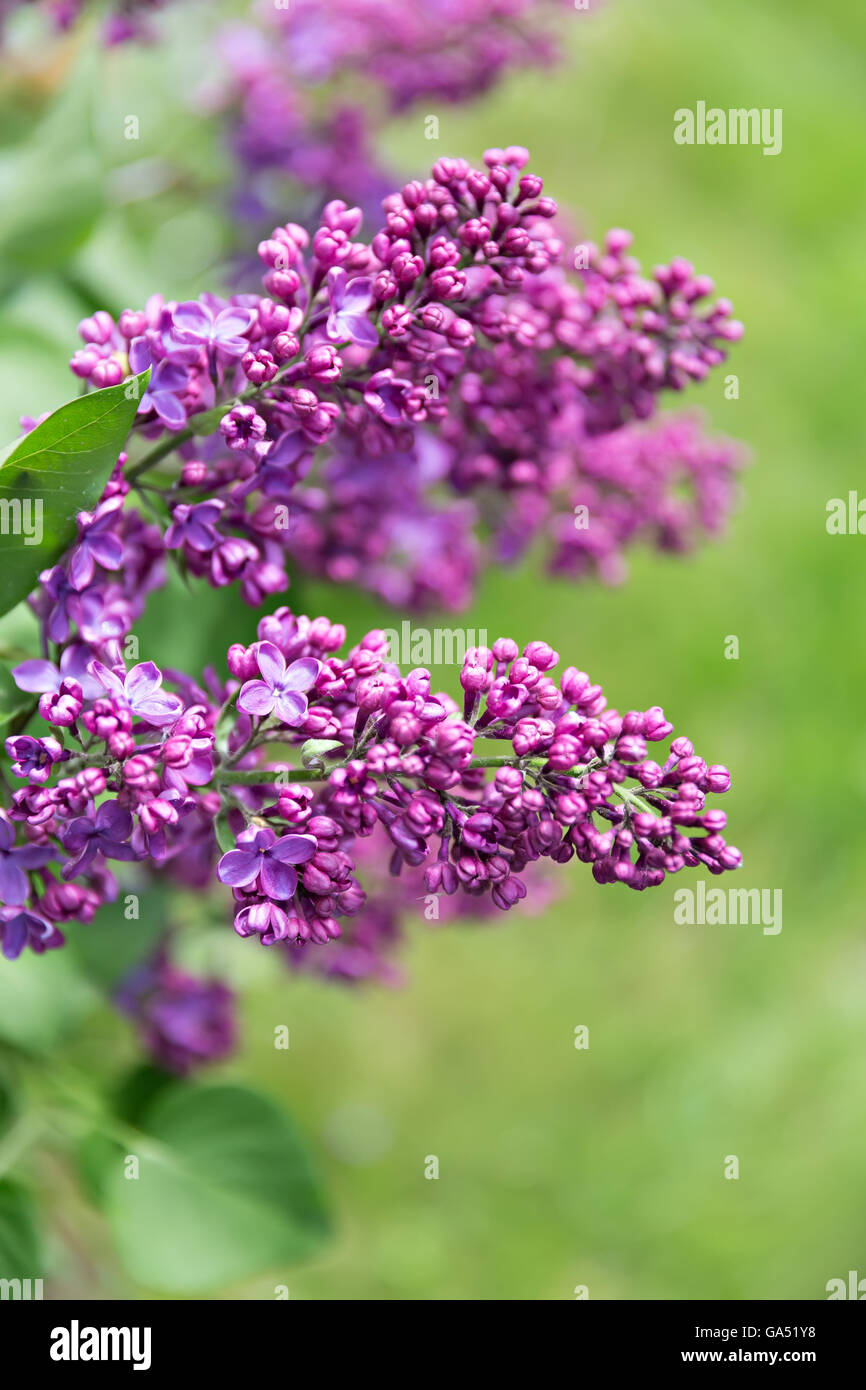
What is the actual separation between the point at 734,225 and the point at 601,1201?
6.30ft

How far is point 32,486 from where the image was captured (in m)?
0.71

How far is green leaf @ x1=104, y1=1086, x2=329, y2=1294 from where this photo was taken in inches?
44.8

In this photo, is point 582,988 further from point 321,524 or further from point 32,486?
point 32,486

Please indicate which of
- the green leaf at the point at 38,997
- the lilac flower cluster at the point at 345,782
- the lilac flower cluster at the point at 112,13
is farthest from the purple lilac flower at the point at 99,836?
the lilac flower cluster at the point at 112,13

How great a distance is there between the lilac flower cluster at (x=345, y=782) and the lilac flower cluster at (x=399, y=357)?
0.11 metres

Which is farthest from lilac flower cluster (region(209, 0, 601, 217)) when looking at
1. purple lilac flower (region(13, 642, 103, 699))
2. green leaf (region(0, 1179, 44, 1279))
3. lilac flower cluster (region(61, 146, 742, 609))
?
green leaf (region(0, 1179, 44, 1279))

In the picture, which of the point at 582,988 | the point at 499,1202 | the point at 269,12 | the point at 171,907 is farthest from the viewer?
the point at 582,988

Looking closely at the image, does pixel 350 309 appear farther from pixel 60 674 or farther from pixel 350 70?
pixel 350 70

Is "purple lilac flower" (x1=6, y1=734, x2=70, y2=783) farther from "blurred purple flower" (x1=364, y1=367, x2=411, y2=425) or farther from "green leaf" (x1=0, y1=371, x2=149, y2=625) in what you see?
"blurred purple flower" (x1=364, y1=367, x2=411, y2=425)

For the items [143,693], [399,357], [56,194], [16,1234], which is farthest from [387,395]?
[16,1234]

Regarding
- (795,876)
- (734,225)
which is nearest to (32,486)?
(795,876)

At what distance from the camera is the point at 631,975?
6.59 ft

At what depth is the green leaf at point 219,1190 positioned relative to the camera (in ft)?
3.74

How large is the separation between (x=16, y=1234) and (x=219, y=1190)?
0.21 metres
